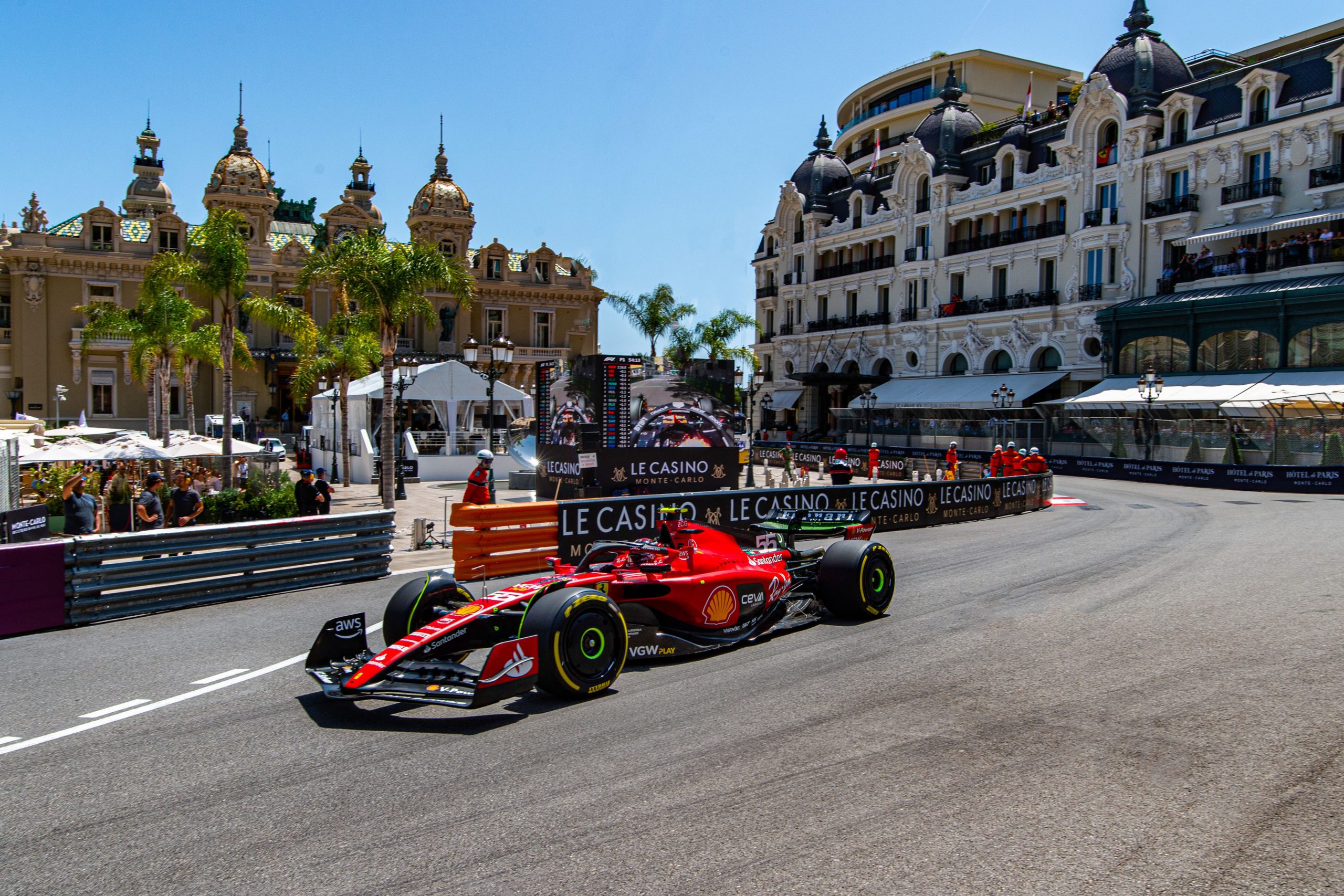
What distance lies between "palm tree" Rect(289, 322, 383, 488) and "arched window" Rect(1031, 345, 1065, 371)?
31.2 meters

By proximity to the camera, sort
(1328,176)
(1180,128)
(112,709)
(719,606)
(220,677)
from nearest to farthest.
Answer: (112,709), (220,677), (719,606), (1328,176), (1180,128)

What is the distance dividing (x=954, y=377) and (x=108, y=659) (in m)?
46.0

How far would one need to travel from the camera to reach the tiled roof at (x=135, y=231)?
180 feet


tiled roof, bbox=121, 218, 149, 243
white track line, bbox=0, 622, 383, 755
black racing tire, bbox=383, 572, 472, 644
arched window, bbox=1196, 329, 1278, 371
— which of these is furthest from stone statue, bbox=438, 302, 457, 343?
black racing tire, bbox=383, 572, 472, 644

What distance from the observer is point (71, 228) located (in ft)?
181

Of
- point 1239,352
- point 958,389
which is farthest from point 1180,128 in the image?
point 958,389

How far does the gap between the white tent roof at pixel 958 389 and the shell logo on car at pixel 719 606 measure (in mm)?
37880

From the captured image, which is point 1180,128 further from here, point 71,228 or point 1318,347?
point 71,228

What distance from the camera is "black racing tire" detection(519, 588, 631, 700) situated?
700 cm

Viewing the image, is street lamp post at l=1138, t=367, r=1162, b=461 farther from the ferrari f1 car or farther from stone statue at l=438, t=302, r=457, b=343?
stone statue at l=438, t=302, r=457, b=343

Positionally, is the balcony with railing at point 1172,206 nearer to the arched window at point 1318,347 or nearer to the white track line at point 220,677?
the arched window at point 1318,347

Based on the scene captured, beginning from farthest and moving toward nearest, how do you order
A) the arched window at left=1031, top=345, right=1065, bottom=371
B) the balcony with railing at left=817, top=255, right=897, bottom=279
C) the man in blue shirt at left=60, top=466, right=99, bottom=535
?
the balcony with railing at left=817, top=255, right=897, bottom=279 < the arched window at left=1031, top=345, right=1065, bottom=371 < the man in blue shirt at left=60, top=466, right=99, bottom=535

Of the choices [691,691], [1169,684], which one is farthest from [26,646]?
[1169,684]

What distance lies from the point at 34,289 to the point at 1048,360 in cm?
5512
